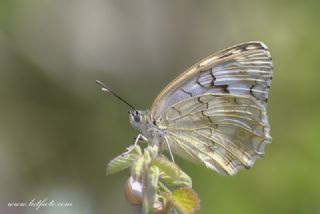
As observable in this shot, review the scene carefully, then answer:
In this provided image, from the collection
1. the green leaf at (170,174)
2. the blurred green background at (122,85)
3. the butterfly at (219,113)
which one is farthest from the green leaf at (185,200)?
the blurred green background at (122,85)

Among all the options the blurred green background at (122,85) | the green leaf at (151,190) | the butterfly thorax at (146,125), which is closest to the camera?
the green leaf at (151,190)

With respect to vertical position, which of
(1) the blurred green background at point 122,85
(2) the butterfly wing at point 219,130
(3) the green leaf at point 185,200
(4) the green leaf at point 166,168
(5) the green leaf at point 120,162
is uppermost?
(1) the blurred green background at point 122,85

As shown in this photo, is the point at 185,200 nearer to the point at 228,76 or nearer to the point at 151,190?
the point at 151,190

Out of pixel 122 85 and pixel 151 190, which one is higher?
pixel 122 85

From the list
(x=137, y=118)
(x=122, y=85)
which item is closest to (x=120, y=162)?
(x=137, y=118)

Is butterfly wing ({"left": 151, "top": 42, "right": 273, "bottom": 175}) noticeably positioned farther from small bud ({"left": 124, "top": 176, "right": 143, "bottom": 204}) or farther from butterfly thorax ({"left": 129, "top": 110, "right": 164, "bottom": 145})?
small bud ({"left": 124, "top": 176, "right": 143, "bottom": 204})

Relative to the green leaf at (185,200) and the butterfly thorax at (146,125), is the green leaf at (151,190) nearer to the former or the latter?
the green leaf at (185,200)
